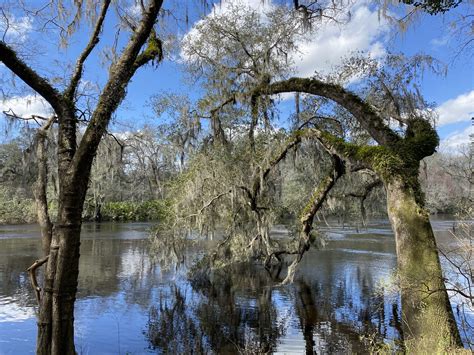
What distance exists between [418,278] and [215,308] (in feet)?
22.8

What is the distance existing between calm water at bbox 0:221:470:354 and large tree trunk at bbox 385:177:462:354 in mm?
366

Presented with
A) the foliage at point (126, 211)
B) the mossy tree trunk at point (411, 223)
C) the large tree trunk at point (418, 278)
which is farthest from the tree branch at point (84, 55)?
the foliage at point (126, 211)

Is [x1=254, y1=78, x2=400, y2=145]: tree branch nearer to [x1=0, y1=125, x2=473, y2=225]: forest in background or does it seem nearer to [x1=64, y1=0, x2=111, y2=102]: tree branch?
[x1=64, y1=0, x2=111, y2=102]: tree branch

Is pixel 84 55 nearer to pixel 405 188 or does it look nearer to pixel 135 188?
pixel 405 188

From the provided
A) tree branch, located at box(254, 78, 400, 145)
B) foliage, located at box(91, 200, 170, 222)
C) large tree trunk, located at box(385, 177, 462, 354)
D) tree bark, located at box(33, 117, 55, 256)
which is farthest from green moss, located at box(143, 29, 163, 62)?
foliage, located at box(91, 200, 170, 222)

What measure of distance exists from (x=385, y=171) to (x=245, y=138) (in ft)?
18.8

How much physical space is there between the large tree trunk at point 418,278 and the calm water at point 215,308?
1.20 feet

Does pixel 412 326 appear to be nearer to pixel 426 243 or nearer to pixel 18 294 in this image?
pixel 426 243

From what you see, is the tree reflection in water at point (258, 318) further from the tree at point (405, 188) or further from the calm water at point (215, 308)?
the tree at point (405, 188)

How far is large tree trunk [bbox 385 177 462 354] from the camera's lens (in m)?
4.54

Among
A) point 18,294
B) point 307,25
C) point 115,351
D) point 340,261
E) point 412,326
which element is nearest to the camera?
point 412,326

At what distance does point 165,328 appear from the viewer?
30.6 ft

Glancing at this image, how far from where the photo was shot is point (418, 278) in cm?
485

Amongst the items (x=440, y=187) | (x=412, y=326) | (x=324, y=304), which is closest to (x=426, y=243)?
(x=412, y=326)
